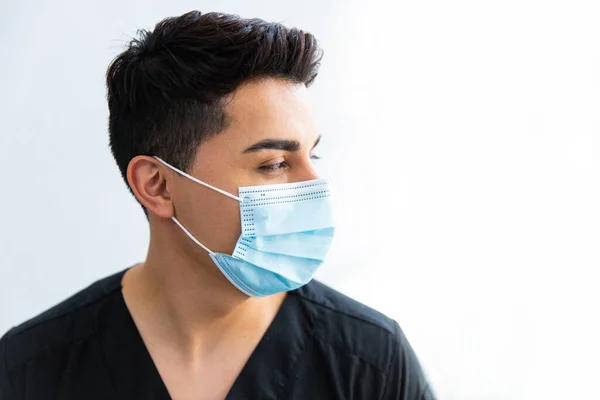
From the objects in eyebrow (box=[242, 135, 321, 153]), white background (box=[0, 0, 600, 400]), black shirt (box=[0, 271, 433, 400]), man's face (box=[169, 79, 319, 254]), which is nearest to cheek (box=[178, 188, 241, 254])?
man's face (box=[169, 79, 319, 254])

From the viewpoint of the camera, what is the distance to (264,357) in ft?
4.56

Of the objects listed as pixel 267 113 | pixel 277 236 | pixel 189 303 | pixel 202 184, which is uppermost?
pixel 267 113

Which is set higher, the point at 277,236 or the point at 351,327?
the point at 277,236

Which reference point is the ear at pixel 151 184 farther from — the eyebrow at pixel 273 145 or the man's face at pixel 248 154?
the eyebrow at pixel 273 145

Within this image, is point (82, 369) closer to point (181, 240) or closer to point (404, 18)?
point (181, 240)

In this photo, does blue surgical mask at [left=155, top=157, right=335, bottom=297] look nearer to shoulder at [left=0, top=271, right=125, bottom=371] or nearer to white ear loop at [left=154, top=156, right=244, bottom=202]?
white ear loop at [left=154, top=156, right=244, bottom=202]

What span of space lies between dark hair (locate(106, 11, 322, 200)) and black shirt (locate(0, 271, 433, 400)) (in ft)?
1.19

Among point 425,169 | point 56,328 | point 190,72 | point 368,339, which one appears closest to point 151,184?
point 190,72

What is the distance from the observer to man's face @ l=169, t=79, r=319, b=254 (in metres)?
1.24

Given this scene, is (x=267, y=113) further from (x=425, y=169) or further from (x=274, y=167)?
(x=425, y=169)

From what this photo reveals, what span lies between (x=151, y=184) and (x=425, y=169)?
2.91 ft

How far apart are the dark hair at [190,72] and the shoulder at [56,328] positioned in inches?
12.5

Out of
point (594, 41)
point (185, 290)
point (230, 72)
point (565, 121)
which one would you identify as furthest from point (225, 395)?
point (594, 41)

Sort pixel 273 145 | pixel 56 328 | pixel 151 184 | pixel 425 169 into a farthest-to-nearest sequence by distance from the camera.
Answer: pixel 425 169
pixel 56 328
pixel 151 184
pixel 273 145
